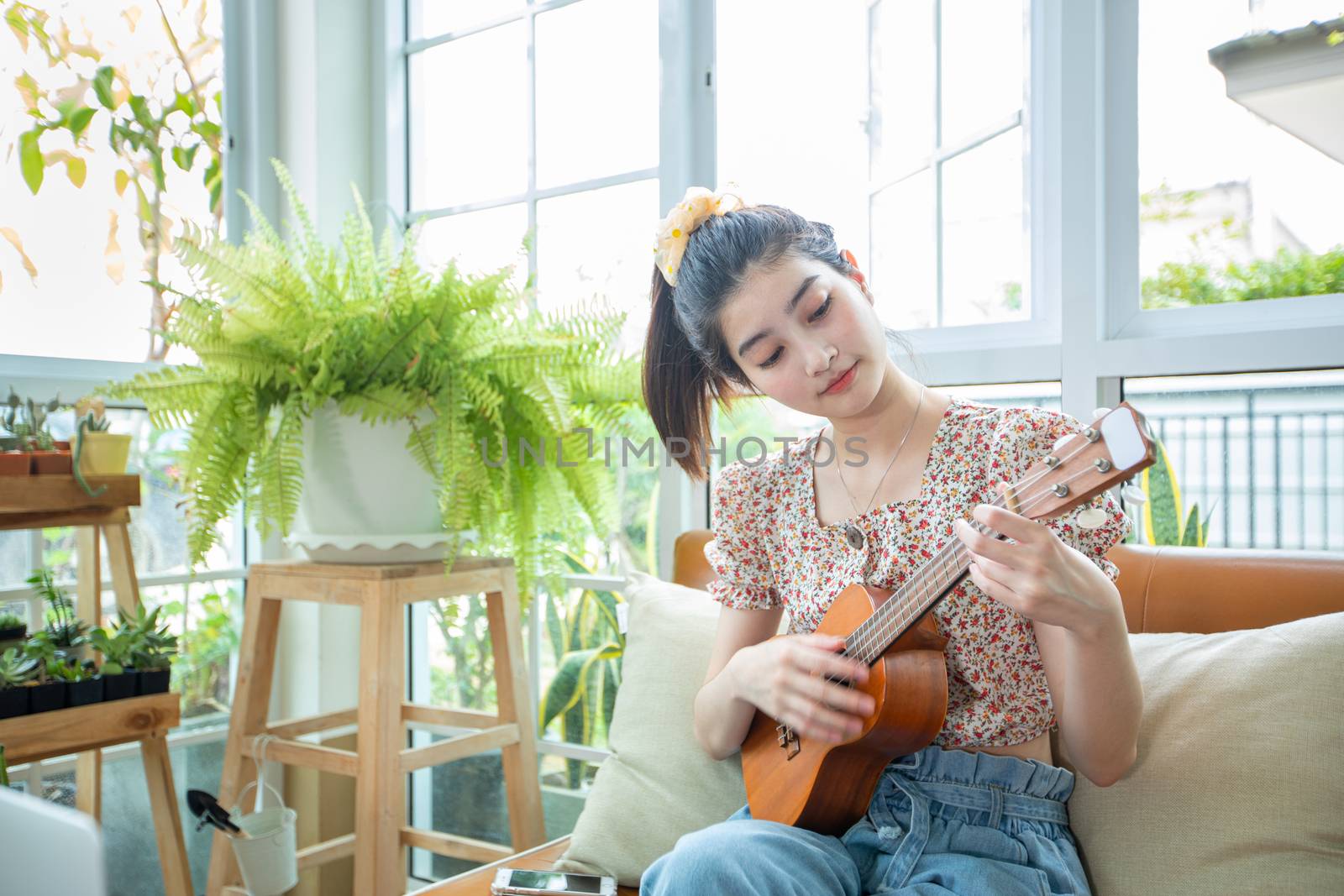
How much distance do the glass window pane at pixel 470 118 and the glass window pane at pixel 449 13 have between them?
0.04 metres

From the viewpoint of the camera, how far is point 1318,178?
1401 millimetres

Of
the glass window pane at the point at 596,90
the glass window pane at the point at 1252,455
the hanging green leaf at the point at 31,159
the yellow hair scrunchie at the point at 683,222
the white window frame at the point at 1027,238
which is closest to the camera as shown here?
the yellow hair scrunchie at the point at 683,222

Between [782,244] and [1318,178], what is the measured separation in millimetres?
836

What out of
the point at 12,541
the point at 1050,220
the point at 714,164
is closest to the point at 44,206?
the point at 12,541

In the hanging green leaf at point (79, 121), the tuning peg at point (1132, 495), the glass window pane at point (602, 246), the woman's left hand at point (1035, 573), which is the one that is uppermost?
the hanging green leaf at point (79, 121)

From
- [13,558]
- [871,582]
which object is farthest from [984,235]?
[13,558]

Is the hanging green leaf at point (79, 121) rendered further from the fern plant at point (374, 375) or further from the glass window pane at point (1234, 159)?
the glass window pane at point (1234, 159)

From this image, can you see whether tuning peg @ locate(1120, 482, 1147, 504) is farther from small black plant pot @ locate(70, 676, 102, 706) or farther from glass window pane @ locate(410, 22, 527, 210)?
glass window pane @ locate(410, 22, 527, 210)

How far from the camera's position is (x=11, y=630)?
5.61 ft

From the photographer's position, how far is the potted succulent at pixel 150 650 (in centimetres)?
171

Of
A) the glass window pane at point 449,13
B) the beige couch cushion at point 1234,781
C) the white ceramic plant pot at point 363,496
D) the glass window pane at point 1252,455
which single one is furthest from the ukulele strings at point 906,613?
the glass window pane at point 449,13

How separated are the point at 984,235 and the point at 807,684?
98 cm

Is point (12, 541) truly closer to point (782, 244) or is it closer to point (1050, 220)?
point (782, 244)

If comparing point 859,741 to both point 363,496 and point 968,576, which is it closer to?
point 968,576
